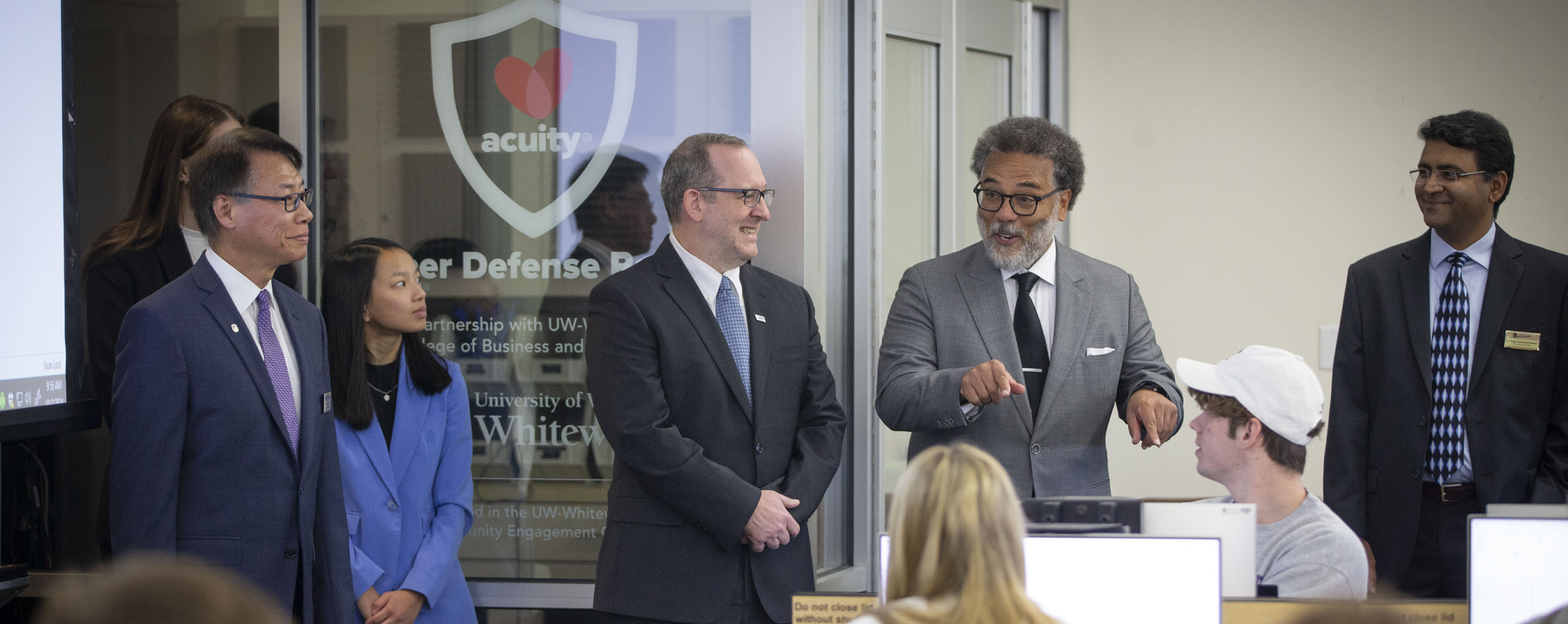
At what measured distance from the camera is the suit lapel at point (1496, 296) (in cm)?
318

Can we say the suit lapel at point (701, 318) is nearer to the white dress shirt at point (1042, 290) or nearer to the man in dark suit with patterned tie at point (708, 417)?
the man in dark suit with patterned tie at point (708, 417)

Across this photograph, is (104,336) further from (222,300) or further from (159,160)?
(222,300)

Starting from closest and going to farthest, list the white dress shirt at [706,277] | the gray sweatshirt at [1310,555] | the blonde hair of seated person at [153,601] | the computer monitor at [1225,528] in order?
the blonde hair of seated person at [153,601] → the computer monitor at [1225,528] → the gray sweatshirt at [1310,555] → the white dress shirt at [706,277]

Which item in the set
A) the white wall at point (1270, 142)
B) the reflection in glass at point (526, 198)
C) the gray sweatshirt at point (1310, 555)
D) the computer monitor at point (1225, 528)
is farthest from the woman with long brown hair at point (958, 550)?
the white wall at point (1270, 142)

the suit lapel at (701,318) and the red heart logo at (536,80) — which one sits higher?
the red heart logo at (536,80)

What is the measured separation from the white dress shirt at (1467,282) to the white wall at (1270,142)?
166 centimetres

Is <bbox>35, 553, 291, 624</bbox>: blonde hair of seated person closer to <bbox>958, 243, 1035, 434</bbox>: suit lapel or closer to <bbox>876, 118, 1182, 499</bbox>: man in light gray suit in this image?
<bbox>876, 118, 1182, 499</bbox>: man in light gray suit

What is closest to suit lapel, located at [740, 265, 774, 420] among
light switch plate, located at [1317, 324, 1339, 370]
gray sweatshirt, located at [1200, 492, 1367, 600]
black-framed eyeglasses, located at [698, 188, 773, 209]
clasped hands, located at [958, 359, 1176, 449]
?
black-framed eyeglasses, located at [698, 188, 773, 209]

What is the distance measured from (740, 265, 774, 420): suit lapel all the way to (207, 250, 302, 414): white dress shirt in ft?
3.63

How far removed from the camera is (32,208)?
273 cm

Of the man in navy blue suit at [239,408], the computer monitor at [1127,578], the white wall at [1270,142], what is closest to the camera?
the computer monitor at [1127,578]

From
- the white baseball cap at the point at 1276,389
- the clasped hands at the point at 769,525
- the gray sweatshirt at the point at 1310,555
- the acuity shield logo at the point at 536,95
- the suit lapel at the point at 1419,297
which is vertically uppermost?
the acuity shield logo at the point at 536,95

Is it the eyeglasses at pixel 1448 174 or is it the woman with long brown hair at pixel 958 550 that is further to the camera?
the eyeglasses at pixel 1448 174

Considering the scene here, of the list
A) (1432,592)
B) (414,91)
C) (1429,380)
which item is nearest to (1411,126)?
(1429,380)
